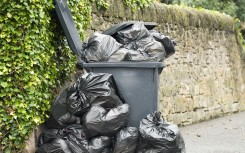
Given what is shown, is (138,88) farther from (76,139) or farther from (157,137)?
(76,139)

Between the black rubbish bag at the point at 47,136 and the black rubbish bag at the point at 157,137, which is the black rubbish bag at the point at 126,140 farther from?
the black rubbish bag at the point at 47,136

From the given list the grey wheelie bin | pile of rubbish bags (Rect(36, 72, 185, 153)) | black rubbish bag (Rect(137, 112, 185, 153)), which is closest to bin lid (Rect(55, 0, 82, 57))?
the grey wheelie bin

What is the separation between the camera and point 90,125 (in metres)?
4.59

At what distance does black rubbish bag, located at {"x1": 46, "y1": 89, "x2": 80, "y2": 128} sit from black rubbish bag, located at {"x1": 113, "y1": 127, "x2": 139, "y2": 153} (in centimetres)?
46

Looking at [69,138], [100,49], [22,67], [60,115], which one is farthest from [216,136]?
[22,67]

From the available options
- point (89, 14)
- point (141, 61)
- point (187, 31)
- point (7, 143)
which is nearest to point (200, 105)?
point (187, 31)

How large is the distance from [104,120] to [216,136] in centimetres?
465

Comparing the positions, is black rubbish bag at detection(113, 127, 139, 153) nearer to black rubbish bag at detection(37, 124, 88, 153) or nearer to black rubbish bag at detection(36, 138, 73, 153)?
black rubbish bag at detection(37, 124, 88, 153)

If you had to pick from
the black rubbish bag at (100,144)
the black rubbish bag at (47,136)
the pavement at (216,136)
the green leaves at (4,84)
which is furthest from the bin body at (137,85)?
the pavement at (216,136)

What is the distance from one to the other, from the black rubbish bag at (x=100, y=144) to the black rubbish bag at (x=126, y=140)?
9cm

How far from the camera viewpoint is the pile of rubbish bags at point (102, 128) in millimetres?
4625

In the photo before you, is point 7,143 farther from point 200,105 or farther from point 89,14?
point 200,105

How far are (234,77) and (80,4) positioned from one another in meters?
7.73

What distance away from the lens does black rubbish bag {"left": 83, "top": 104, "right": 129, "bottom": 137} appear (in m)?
4.58
